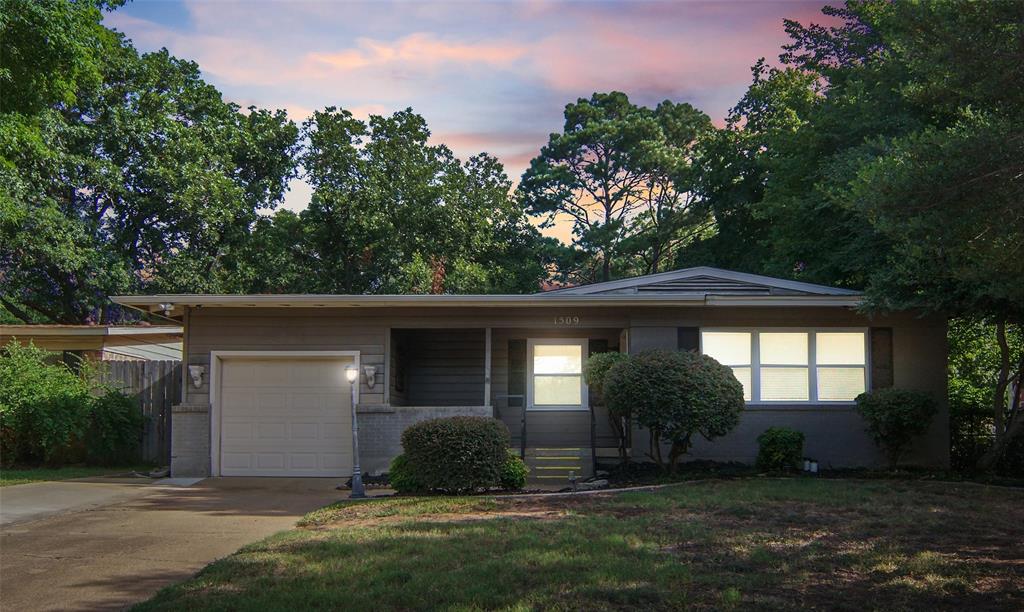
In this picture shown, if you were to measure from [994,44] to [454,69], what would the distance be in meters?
10.8

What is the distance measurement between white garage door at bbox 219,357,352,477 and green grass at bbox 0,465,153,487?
2.19 m

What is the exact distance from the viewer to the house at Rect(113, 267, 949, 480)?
14.6m

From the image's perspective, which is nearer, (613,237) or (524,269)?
(524,269)

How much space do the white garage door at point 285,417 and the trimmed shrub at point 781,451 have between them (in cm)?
675

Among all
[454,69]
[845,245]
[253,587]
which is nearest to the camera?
[253,587]

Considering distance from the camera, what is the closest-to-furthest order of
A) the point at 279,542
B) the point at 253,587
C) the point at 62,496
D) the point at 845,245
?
the point at 253,587
the point at 279,542
the point at 62,496
the point at 845,245

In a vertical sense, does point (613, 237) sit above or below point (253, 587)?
above

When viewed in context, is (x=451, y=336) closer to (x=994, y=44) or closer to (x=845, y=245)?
(x=845, y=245)

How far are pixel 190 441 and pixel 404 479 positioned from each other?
188 inches

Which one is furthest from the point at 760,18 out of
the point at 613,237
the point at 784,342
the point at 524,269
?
the point at 613,237

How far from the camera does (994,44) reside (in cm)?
748

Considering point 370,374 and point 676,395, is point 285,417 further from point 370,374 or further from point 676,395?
point 676,395

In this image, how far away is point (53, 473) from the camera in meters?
14.7

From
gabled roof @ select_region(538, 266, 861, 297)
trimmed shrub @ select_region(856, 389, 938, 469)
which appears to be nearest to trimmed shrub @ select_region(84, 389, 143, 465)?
gabled roof @ select_region(538, 266, 861, 297)
